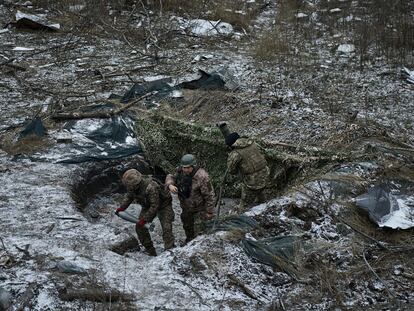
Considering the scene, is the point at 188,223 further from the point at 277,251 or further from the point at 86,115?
the point at 86,115

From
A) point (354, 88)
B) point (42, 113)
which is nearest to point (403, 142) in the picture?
point (354, 88)

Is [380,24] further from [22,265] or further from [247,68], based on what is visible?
[22,265]

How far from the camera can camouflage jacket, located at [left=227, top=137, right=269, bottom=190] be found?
21.9ft

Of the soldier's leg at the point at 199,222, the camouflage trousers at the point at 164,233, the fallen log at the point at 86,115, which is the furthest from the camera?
the fallen log at the point at 86,115

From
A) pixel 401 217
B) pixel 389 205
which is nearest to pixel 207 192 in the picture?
pixel 389 205

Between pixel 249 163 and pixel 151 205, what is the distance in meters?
1.35

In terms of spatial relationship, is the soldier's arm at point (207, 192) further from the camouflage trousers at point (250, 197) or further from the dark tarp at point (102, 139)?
the dark tarp at point (102, 139)

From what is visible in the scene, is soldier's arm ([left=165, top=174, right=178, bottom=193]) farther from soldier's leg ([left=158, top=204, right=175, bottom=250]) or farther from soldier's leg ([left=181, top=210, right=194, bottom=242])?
soldier's leg ([left=181, top=210, right=194, bottom=242])

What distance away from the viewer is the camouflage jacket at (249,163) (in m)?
6.67

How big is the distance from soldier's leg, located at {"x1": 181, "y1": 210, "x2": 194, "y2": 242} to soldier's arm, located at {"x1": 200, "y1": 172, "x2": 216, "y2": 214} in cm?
31

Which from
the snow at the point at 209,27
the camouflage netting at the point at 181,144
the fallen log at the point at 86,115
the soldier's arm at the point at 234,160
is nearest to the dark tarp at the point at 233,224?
the soldier's arm at the point at 234,160

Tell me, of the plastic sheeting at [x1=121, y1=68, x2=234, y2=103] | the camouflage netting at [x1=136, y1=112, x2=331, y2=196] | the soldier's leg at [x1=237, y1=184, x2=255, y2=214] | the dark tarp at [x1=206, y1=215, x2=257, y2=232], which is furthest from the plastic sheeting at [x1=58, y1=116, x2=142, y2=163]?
the dark tarp at [x1=206, y1=215, x2=257, y2=232]

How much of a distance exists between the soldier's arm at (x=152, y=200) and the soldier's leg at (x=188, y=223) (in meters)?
0.52

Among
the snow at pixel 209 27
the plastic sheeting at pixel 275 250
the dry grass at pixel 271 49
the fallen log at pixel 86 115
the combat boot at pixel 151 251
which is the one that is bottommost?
the combat boot at pixel 151 251
